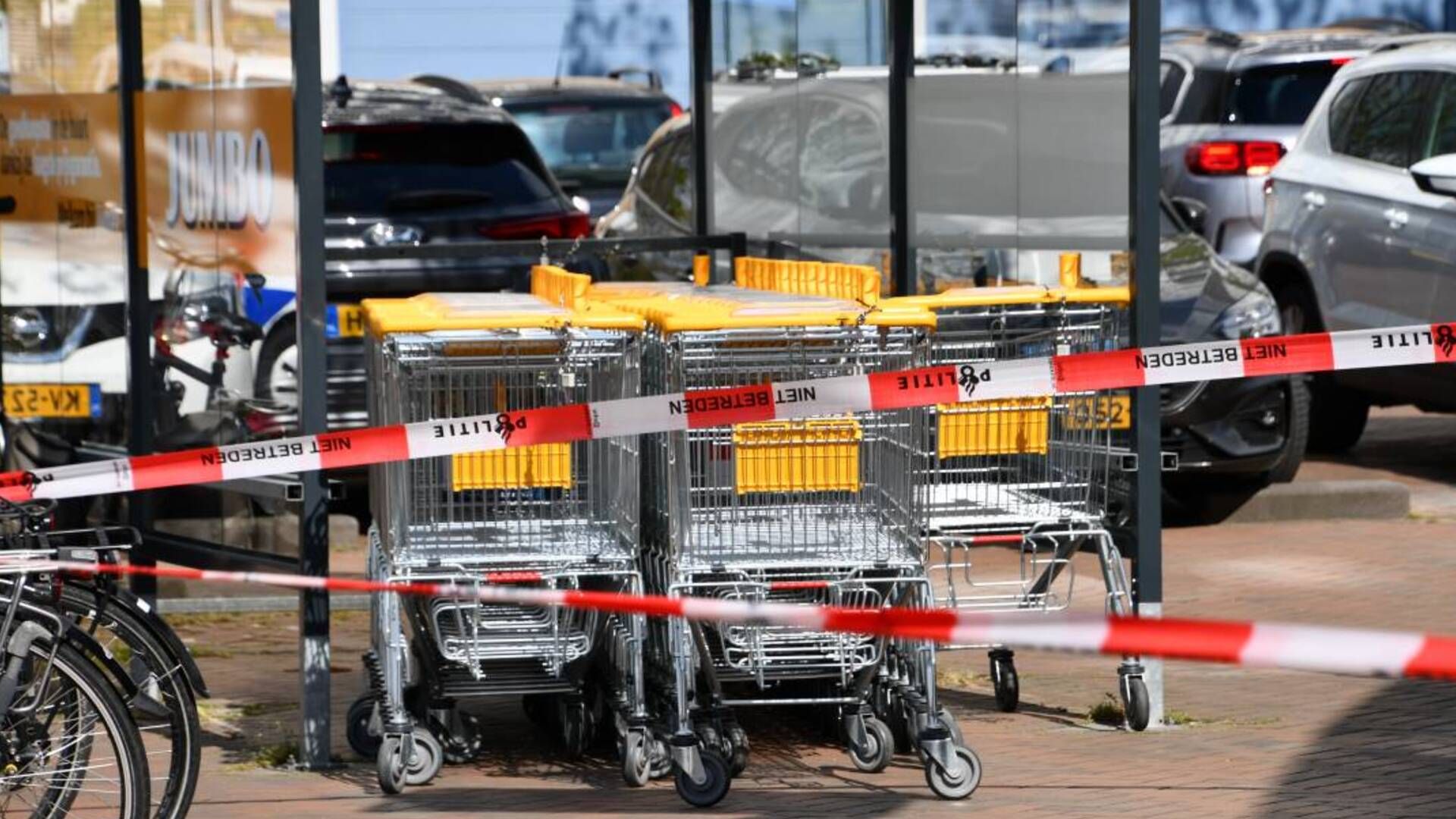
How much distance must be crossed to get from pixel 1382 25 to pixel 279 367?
1404cm

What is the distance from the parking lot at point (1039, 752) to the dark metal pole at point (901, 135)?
1.60m

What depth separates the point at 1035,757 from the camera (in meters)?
7.38

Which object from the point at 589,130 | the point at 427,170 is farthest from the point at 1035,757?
the point at 589,130

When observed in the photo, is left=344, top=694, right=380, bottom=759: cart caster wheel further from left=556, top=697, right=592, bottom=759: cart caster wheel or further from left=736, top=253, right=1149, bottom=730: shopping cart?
left=736, top=253, right=1149, bottom=730: shopping cart

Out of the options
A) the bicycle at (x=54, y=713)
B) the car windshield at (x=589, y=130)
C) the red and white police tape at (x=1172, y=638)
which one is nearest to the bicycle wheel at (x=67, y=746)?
the bicycle at (x=54, y=713)

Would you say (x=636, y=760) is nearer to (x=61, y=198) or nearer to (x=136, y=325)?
(x=136, y=325)

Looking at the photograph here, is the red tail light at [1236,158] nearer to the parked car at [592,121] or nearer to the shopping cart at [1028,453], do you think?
the parked car at [592,121]

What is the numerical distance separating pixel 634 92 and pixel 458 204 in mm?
7192

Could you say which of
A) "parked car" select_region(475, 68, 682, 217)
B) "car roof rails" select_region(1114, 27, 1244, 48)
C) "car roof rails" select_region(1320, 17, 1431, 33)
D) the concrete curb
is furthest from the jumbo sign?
"car roof rails" select_region(1320, 17, 1431, 33)

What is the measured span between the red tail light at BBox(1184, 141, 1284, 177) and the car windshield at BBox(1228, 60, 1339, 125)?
53cm

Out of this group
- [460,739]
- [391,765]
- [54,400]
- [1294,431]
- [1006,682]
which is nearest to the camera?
[391,765]

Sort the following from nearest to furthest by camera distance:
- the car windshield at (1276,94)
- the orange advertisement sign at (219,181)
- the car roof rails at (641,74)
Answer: the orange advertisement sign at (219,181) < the car windshield at (1276,94) < the car roof rails at (641,74)

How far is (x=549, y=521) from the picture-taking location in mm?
7035

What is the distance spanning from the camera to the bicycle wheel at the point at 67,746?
19.1ft
